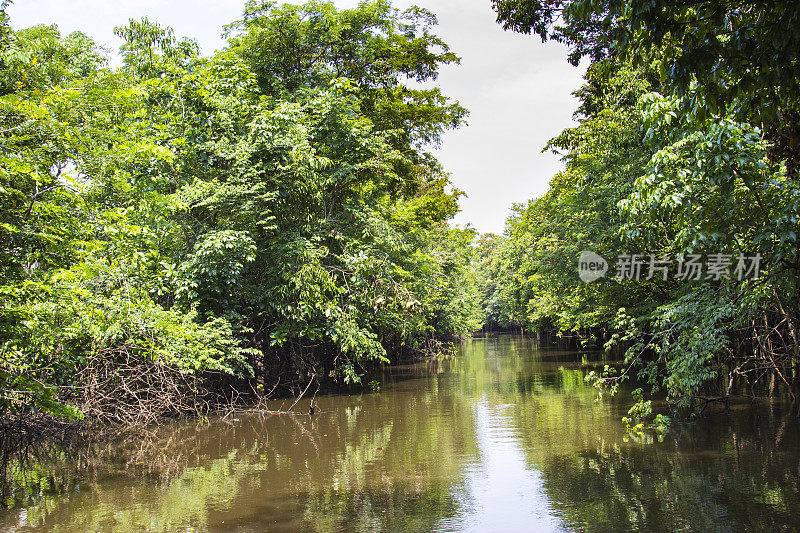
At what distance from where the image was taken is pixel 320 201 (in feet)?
48.3

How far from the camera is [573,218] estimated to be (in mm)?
17500

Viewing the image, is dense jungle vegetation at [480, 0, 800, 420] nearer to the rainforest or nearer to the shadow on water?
the rainforest

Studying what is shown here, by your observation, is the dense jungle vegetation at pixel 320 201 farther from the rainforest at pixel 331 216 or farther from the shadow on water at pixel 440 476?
the shadow on water at pixel 440 476

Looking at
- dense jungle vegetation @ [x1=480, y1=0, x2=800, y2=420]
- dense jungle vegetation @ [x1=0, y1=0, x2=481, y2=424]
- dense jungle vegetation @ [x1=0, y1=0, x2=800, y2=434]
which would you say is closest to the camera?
dense jungle vegetation @ [x1=480, y1=0, x2=800, y2=420]

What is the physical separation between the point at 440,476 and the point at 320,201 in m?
8.83

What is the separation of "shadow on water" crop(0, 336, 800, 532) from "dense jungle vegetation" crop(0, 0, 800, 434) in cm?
109

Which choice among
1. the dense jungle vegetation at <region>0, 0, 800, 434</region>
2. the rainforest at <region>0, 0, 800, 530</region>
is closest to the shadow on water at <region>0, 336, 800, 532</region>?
the rainforest at <region>0, 0, 800, 530</region>

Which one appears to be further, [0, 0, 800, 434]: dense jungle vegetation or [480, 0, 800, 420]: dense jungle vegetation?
[0, 0, 800, 434]: dense jungle vegetation

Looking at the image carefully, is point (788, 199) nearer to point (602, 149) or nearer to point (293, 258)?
point (602, 149)

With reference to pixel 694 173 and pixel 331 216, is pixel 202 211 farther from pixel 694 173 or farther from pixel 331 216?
pixel 694 173

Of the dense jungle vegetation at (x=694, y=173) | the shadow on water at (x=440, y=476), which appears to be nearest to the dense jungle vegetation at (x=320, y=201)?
the dense jungle vegetation at (x=694, y=173)

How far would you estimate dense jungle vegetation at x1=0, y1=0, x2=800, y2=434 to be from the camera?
5738 mm

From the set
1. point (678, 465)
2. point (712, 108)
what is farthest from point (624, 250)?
point (712, 108)

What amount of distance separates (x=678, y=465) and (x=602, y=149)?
30.9 feet
